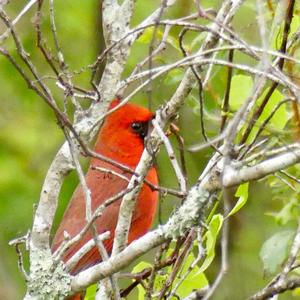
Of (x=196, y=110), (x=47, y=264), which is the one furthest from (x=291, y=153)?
(x=196, y=110)

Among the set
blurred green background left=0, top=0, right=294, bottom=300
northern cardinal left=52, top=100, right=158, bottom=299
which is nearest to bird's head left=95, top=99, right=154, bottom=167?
northern cardinal left=52, top=100, right=158, bottom=299

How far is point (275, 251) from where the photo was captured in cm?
Answer: 390

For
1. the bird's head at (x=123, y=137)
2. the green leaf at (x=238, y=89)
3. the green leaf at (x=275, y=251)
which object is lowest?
the green leaf at (x=275, y=251)

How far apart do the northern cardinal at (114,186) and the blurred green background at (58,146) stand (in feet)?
2.60

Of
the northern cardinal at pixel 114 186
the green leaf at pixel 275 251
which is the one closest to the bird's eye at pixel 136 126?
the northern cardinal at pixel 114 186

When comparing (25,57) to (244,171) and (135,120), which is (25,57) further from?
(135,120)

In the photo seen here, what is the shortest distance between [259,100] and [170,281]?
2.18 ft

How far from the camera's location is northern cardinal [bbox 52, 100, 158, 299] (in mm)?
4957

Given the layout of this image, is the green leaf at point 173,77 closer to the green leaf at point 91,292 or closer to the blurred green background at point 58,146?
the green leaf at point 91,292

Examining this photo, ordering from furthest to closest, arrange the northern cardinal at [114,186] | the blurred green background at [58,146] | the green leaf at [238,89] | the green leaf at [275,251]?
the blurred green background at [58,146] < the northern cardinal at [114,186] < the green leaf at [275,251] < the green leaf at [238,89]

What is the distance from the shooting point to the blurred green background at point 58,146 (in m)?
6.40

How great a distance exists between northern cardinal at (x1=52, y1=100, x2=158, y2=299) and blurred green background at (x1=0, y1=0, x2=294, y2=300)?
793 mm

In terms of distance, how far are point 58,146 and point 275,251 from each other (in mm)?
3114

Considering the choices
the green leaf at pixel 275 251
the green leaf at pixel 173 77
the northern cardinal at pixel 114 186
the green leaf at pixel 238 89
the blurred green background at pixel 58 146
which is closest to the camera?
the green leaf at pixel 238 89
